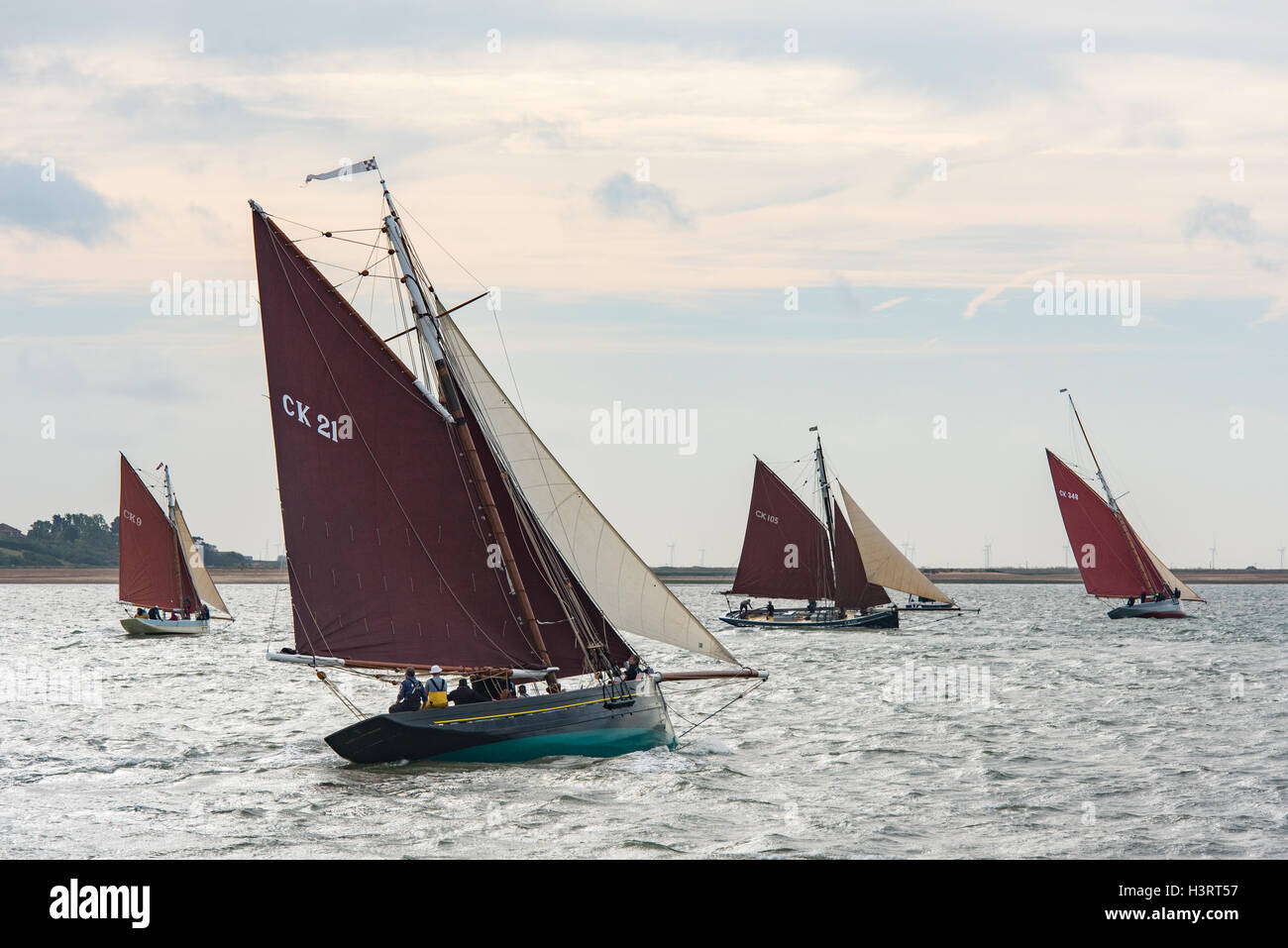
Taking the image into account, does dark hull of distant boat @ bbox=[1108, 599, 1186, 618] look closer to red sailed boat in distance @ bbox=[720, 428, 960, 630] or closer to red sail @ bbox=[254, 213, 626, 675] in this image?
red sailed boat in distance @ bbox=[720, 428, 960, 630]

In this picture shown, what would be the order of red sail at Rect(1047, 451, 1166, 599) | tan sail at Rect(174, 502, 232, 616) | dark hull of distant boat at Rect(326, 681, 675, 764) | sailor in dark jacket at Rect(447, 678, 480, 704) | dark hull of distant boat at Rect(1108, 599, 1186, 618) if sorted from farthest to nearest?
dark hull of distant boat at Rect(1108, 599, 1186, 618)
red sail at Rect(1047, 451, 1166, 599)
tan sail at Rect(174, 502, 232, 616)
sailor in dark jacket at Rect(447, 678, 480, 704)
dark hull of distant boat at Rect(326, 681, 675, 764)

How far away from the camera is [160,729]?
41406mm

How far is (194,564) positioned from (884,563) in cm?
5035

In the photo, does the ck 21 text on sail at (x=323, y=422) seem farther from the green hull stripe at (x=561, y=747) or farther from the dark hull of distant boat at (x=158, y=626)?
the dark hull of distant boat at (x=158, y=626)

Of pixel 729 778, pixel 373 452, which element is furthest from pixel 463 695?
pixel 729 778

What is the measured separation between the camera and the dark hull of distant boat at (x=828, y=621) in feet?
326

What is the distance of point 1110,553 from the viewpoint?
355 ft

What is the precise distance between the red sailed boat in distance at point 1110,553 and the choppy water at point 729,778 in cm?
4551

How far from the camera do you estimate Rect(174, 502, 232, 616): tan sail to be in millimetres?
91250

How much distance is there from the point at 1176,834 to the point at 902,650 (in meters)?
55.4

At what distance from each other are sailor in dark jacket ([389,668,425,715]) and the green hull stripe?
1.35 meters

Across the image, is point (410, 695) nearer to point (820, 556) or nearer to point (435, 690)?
point (435, 690)

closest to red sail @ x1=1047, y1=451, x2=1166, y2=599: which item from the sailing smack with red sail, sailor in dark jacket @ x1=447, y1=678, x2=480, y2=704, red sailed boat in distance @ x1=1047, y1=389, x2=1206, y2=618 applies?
red sailed boat in distance @ x1=1047, y1=389, x2=1206, y2=618

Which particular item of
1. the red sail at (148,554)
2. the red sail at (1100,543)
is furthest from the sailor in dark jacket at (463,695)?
the red sail at (1100,543)
